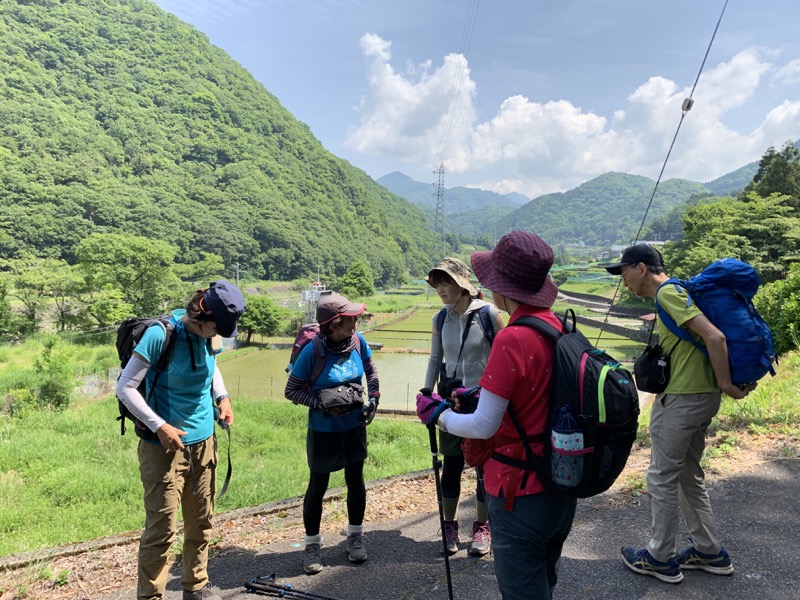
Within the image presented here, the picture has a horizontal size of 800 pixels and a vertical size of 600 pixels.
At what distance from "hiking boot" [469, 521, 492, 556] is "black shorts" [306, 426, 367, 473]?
0.87 metres

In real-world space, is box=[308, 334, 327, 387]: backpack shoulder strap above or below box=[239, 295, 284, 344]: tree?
above

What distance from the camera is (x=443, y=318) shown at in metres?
3.02

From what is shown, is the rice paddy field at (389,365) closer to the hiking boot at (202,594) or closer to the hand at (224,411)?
the hand at (224,411)

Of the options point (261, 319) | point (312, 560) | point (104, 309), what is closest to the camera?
point (312, 560)

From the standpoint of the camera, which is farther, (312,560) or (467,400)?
(312,560)

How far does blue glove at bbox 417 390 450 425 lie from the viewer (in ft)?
5.92

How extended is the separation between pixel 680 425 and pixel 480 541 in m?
1.37

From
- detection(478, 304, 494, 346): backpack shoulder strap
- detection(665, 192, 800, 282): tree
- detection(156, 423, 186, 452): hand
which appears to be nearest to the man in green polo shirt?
detection(478, 304, 494, 346): backpack shoulder strap

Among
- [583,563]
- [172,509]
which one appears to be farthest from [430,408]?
[583,563]

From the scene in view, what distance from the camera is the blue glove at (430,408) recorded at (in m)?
1.80

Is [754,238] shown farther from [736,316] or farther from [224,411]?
[224,411]

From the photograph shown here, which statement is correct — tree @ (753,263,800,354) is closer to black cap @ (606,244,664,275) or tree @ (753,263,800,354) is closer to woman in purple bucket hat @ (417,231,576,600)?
black cap @ (606,244,664,275)

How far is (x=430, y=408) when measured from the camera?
1.85m

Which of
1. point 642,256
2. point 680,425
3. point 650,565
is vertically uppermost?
point 642,256
